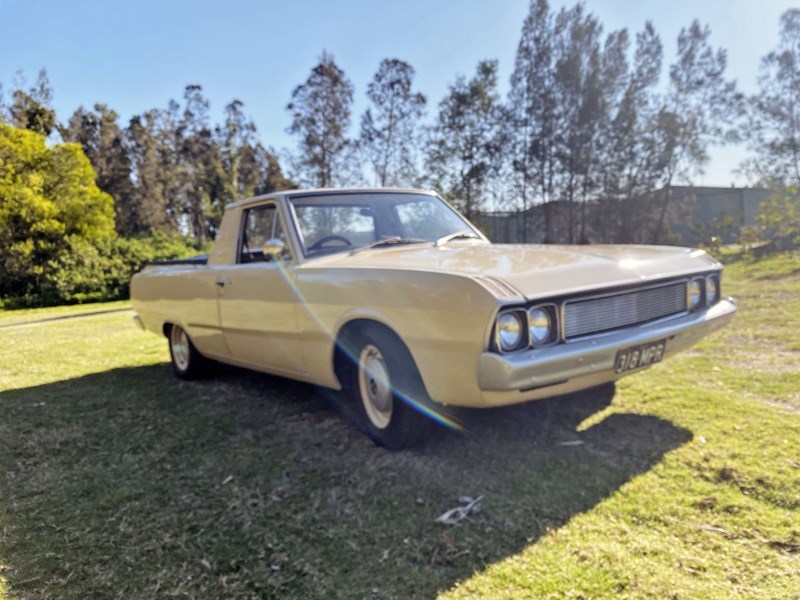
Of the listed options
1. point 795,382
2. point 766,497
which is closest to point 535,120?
point 795,382

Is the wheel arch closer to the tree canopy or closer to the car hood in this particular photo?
the car hood

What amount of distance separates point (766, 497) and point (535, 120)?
2534cm

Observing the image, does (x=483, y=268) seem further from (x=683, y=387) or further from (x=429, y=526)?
(x=683, y=387)

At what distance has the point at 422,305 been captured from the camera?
284 centimetres

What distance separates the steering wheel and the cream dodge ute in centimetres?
1

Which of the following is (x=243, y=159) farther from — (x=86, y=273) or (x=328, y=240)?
(x=328, y=240)

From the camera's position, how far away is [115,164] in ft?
113

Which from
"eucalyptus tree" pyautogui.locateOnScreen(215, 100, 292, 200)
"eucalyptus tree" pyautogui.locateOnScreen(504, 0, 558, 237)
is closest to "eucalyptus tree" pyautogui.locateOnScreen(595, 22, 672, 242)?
"eucalyptus tree" pyautogui.locateOnScreen(504, 0, 558, 237)

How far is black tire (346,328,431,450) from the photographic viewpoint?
3062mm

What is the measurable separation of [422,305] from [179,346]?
3.64 meters

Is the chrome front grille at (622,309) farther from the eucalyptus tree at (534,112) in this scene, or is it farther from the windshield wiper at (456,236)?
the eucalyptus tree at (534,112)

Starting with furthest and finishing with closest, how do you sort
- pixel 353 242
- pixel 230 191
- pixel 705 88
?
pixel 230 191 → pixel 705 88 → pixel 353 242

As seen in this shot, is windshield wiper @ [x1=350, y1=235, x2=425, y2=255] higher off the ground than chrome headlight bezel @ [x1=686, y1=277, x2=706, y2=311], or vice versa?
windshield wiper @ [x1=350, y1=235, x2=425, y2=255]

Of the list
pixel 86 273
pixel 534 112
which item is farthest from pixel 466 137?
pixel 86 273
